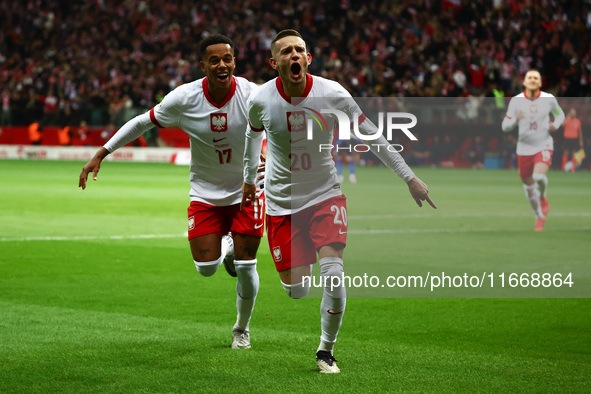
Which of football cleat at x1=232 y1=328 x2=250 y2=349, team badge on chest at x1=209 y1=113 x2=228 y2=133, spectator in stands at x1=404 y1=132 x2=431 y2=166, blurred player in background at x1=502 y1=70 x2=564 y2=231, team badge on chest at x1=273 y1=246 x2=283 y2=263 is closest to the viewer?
team badge on chest at x1=273 y1=246 x2=283 y2=263

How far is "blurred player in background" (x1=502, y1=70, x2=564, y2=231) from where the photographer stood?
531 inches

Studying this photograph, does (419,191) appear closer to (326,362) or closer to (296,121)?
(296,121)

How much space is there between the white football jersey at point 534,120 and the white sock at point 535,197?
0.52 meters

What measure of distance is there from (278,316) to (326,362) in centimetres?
204

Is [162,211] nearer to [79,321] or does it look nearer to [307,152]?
[79,321]

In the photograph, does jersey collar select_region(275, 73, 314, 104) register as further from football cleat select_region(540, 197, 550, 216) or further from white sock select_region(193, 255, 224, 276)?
football cleat select_region(540, 197, 550, 216)

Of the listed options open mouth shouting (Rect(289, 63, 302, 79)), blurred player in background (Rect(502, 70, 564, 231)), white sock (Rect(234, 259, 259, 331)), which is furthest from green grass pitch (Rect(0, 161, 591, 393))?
open mouth shouting (Rect(289, 63, 302, 79))

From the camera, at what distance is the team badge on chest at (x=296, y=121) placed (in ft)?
19.6

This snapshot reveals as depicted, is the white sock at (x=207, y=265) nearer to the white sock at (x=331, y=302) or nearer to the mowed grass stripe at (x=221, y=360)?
the mowed grass stripe at (x=221, y=360)

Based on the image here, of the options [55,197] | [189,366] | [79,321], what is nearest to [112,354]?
[189,366]

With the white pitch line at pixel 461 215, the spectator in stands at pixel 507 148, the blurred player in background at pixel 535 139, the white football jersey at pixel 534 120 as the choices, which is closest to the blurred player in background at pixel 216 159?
the blurred player in background at pixel 535 139

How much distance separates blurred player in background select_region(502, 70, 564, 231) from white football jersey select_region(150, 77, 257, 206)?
736 centimetres

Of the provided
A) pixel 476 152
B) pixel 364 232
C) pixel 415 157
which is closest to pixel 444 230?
pixel 364 232

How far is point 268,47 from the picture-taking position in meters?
35.3
